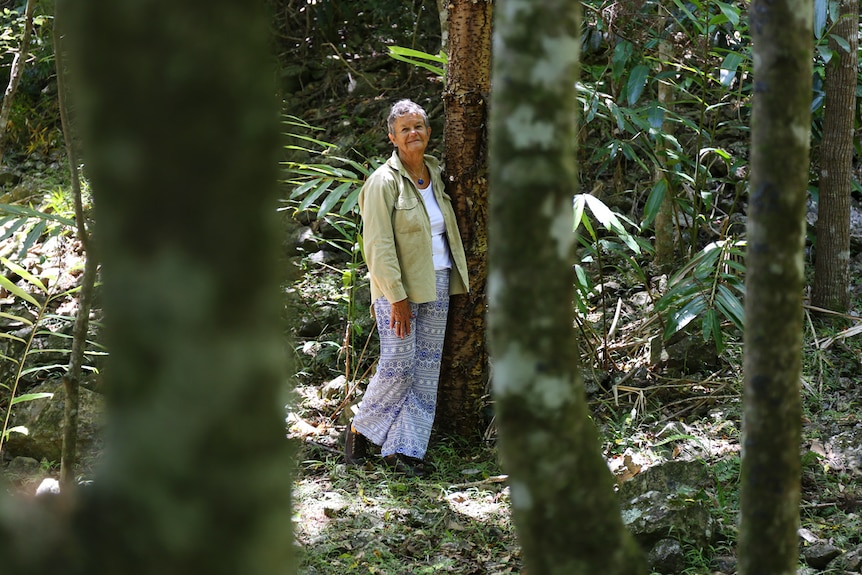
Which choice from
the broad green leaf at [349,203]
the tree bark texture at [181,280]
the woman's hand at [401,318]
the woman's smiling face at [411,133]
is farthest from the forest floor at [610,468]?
the tree bark texture at [181,280]

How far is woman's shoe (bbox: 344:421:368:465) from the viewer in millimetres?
4238

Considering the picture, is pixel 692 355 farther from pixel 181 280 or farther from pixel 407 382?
pixel 181 280

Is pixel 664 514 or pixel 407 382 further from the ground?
pixel 407 382

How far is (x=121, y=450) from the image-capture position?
0.76m

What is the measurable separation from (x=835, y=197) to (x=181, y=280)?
5005 mm

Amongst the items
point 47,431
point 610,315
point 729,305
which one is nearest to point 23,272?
point 47,431

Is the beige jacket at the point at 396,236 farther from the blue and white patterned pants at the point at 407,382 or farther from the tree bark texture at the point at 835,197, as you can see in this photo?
the tree bark texture at the point at 835,197

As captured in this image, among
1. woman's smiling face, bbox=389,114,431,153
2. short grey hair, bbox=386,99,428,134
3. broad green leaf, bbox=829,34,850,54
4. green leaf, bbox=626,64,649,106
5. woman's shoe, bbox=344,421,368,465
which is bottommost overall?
woman's shoe, bbox=344,421,368,465

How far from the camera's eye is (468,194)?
13.9 ft

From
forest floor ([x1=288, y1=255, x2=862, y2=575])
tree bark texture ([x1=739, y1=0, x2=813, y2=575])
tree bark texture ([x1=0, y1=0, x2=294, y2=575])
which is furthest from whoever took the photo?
forest floor ([x1=288, y1=255, x2=862, y2=575])

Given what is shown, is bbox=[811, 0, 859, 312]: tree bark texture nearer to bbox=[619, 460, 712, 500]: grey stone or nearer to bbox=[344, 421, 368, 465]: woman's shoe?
bbox=[619, 460, 712, 500]: grey stone

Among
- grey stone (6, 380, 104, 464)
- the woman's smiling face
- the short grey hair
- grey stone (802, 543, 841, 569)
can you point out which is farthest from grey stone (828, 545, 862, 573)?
grey stone (6, 380, 104, 464)

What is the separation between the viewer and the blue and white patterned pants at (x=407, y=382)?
13.5 ft

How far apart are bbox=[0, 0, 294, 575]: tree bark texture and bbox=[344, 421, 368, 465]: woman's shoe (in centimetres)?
349
